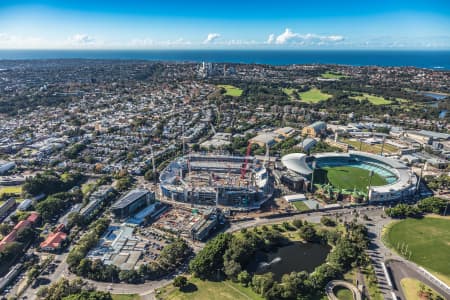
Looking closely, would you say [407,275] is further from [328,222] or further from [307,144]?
[307,144]

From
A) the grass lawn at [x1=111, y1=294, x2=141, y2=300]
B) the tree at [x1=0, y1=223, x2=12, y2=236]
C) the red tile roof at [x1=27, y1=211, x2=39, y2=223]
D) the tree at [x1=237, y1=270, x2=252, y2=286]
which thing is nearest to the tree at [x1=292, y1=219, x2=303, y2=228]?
the tree at [x1=237, y1=270, x2=252, y2=286]

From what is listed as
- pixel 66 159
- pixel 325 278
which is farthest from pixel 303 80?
pixel 325 278

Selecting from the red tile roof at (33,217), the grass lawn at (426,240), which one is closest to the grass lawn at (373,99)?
the grass lawn at (426,240)

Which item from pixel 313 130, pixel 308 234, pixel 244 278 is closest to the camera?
pixel 244 278

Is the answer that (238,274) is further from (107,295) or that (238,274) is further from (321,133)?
(321,133)

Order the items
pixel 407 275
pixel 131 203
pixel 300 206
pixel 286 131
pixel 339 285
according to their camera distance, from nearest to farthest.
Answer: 1. pixel 339 285
2. pixel 407 275
3. pixel 131 203
4. pixel 300 206
5. pixel 286 131

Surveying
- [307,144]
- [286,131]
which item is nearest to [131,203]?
[307,144]

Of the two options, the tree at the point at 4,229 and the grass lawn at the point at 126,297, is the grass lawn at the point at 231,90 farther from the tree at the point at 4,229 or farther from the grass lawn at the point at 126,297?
the grass lawn at the point at 126,297
